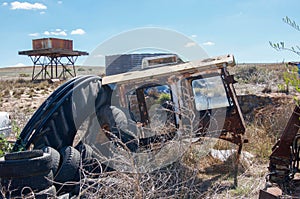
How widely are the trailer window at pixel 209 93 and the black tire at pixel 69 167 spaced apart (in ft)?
8.24

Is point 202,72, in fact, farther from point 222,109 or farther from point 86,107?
point 86,107

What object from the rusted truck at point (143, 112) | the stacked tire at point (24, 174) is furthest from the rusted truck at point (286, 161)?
the stacked tire at point (24, 174)

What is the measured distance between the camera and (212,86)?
588 centimetres

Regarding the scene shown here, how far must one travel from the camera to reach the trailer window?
5.78 meters

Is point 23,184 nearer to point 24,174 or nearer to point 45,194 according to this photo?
point 24,174

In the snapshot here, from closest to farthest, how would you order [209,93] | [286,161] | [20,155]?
[20,155] < [286,161] < [209,93]

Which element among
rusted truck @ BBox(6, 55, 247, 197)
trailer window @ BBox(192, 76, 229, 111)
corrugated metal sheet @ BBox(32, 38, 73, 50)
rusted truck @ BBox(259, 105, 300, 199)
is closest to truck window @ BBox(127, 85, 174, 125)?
rusted truck @ BBox(6, 55, 247, 197)

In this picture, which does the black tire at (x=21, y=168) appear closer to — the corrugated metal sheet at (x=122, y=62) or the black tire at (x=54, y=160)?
the black tire at (x=54, y=160)

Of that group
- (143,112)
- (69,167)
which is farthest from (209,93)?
(69,167)

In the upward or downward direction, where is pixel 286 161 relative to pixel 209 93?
downward

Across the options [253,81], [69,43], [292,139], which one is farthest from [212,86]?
[69,43]

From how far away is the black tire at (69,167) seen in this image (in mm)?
4117

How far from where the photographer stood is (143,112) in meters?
6.22

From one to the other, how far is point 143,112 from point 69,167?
7.65 ft
